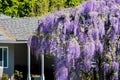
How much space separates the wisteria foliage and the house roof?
10787 millimetres

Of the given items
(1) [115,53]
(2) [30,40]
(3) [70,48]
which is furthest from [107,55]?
(2) [30,40]

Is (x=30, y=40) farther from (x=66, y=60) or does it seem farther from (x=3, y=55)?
(x=3, y=55)

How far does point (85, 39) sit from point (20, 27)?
1477cm

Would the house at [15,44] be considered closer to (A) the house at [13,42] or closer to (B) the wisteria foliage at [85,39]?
(A) the house at [13,42]

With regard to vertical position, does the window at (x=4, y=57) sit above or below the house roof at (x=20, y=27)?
below

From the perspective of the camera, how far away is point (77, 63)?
55.8 ft

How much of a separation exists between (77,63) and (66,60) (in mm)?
516

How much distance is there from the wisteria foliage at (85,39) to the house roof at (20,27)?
10.8m

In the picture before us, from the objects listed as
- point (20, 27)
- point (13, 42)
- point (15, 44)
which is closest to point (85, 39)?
point (13, 42)

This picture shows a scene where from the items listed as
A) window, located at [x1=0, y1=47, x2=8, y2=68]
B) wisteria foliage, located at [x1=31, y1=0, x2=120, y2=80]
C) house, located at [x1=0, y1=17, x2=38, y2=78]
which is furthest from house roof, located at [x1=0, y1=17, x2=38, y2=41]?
wisteria foliage, located at [x1=31, y1=0, x2=120, y2=80]

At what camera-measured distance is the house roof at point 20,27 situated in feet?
94.1

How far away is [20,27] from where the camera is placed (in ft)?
101

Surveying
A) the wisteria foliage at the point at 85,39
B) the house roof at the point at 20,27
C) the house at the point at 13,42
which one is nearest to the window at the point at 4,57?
the house at the point at 13,42

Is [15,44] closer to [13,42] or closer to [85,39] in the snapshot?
[13,42]
